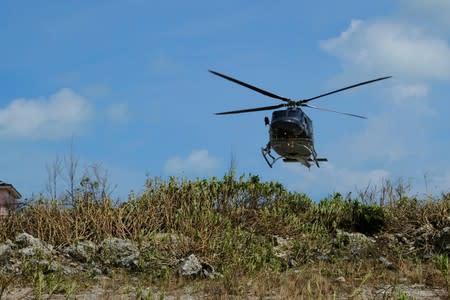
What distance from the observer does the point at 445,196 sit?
50.9 feet

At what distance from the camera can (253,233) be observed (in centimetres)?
1348

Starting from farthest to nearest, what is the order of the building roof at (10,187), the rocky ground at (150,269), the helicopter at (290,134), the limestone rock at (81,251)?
1. the building roof at (10,187)
2. the helicopter at (290,134)
3. the limestone rock at (81,251)
4. the rocky ground at (150,269)

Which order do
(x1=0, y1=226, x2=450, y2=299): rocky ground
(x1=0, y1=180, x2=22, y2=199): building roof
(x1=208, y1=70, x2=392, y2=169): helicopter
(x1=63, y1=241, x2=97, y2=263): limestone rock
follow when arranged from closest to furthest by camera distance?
(x1=0, y1=226, x2=450, y2=299): rocky ground < (x1=63, y1=241, x2=97, y2=263): limestone rock < (x1=208, y1=70, x2=392, y2=169): helicopter < (x1=0, y1=180, x2=22, y2=199): building roof

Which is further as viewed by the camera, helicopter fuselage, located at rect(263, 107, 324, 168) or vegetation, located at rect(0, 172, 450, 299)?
helicopter fuselage, located at rect(263, 107, 324, 168)

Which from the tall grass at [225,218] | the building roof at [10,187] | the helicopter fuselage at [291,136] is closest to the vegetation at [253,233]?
the tall grass at [225,218]

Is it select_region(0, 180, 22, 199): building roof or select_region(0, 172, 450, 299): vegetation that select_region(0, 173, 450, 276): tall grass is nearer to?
select_region(0, 172, 450, 299): vegetation

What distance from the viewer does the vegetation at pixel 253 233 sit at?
9.14 metres

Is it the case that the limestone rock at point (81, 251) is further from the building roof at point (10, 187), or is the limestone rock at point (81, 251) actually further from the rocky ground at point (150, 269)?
the building roof at point (10, 187)

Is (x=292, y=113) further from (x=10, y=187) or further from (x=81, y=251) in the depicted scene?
(x=10, y=187)

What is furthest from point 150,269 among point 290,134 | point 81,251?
point 290,134

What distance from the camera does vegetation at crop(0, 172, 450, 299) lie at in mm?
9141

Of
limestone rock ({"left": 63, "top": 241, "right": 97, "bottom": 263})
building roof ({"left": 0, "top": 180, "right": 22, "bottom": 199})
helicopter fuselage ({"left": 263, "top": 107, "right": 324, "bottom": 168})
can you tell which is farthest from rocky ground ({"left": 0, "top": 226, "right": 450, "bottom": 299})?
building roof ({"left": 0, "top": 180, "right": 22, "bottom": 199})

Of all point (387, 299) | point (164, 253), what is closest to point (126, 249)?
point (164, 253)

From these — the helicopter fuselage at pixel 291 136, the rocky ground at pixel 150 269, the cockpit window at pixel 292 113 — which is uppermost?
the cockpit window at pixel 292 113
